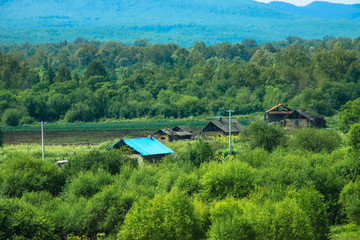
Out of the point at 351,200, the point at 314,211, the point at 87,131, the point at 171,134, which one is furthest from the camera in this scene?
the point at 87,131

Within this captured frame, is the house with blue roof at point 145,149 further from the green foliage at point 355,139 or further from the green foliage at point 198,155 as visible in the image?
the green foliage at point 355,139

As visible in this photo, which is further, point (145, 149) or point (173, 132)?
point (173, 132)

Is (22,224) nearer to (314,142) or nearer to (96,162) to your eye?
(96,162)

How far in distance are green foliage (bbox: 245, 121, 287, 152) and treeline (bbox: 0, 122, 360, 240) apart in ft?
24.3

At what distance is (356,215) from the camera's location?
26.5 meters

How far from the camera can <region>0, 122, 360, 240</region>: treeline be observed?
22.4 metres

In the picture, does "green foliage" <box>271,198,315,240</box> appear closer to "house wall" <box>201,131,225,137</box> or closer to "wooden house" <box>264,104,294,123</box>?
"house wall" <box>201,131,225,137</box>

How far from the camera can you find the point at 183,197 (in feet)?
80.1

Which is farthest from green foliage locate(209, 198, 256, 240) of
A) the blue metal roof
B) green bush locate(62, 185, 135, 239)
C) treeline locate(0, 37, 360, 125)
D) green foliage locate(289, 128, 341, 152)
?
treeline locate(0, 37, 360, 125)

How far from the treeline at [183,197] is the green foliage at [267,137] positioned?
7409 mm

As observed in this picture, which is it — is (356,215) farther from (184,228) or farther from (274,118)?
(274,118)

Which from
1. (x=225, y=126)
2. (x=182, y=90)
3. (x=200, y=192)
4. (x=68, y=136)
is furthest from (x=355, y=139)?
(x=182, y=90)

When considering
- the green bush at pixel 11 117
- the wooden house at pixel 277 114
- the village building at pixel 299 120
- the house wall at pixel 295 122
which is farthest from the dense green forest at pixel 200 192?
the green bush at pixel 11 117

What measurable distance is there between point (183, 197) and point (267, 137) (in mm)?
24466
